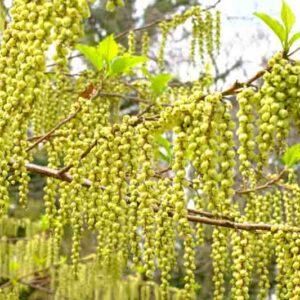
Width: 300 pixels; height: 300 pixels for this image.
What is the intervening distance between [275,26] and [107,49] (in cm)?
69

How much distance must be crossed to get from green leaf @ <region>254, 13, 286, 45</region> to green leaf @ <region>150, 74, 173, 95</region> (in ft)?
2.84

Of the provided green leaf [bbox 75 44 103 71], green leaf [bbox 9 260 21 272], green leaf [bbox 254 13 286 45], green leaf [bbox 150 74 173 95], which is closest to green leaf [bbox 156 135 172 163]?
green leaf [bbox 150 74 173 95]

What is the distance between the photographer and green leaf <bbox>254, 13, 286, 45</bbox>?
1.60 meters

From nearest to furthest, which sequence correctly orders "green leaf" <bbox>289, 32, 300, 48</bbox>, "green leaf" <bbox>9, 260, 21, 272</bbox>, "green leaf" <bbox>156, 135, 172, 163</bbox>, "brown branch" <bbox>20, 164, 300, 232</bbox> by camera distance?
"green leaf" <bbox>289, 32, 300, 48</bbox>
"brown branch" <bbox>20, 164, 300, 232</bbox>
"green leaf" <bbox>156, 135, 172, 163</bbox>
"green leaf" <bbox>9, 260, 21, 272</bbox>

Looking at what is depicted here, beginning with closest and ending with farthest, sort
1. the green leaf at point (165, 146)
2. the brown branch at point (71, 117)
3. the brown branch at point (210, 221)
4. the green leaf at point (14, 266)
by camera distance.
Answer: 1. the brown branch at point (210, 221)
2. the brown branch at point (71, 117)
3. the green leaf at point (165, 146)
4. the green leaf at point (14, 266)

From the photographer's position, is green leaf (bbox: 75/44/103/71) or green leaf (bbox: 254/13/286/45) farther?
green leaf (bbox: 75/44/103/71)

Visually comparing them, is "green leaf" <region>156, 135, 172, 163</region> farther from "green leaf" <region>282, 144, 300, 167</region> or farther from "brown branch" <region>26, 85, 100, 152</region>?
"green leaf" <region>282, 144, 300, 167</region>

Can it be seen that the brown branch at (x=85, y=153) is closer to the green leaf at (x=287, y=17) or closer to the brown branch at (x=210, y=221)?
the brown branch at (x=210, y=221)

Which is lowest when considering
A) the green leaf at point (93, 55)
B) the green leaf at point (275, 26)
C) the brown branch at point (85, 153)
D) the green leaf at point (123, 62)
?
the brown branch at point (85, 153)

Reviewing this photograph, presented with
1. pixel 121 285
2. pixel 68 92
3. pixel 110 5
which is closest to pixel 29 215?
pixel 121 285

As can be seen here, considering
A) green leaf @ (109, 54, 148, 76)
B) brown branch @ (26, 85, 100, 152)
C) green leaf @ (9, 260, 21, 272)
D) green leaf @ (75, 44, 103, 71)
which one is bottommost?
green leaf @ (9, 260, 21, 272)

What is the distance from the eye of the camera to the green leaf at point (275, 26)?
5.25 feet

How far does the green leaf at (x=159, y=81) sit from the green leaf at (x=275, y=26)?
867mm

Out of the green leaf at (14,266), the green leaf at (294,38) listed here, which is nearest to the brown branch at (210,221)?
the green leaf at (294,38)
